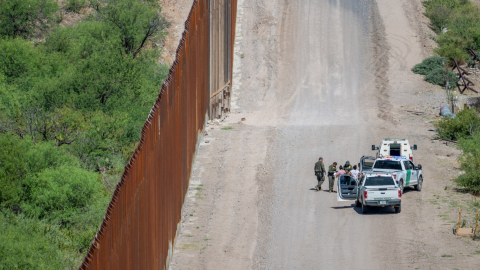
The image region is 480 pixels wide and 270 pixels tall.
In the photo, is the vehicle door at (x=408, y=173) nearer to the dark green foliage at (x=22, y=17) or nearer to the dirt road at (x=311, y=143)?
the dirt road at (x=311, y=143)

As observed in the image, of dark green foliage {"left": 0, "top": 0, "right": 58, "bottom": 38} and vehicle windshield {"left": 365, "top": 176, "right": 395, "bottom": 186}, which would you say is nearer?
vehicle windshield {"left": 365, "top": 176, "right": 395, "bottom": 186}

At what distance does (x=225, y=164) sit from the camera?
97.5 feet

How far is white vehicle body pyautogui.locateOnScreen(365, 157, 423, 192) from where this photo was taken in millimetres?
25250

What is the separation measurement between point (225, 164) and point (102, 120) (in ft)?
23.9

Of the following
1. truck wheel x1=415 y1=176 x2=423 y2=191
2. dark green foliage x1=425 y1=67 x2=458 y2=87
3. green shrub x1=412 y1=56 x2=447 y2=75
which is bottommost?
truck wheel x1=415 y1=176 x2=423 y2=191

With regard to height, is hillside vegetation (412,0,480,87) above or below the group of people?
above

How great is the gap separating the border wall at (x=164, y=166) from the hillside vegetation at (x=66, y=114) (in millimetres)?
3641

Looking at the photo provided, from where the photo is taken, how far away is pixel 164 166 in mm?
17609

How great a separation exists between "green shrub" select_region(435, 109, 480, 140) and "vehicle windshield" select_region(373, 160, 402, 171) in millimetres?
9352

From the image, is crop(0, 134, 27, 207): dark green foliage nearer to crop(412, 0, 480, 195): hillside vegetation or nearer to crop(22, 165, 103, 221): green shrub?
crop(22, 165, 103, 221): green shrub

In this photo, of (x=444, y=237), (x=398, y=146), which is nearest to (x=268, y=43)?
(x=398, y=146)

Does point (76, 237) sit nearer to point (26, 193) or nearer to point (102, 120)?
point (26, 193)

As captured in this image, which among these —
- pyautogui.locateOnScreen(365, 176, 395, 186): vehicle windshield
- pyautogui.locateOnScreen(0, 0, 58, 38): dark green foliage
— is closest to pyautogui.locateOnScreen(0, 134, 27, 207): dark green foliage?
pyautogui.locateOnScreen(365, 176, 395, 186): vehicle windshield

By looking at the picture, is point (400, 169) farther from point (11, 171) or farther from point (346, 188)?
point (11, 171)
